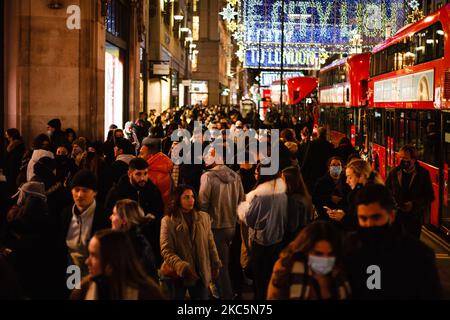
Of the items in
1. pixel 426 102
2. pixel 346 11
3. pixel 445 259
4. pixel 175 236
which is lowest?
pixel 445 259

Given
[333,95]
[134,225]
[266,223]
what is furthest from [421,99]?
[333,95]

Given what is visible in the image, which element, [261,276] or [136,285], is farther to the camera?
[261,276]

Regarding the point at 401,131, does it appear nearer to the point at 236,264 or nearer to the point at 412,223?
the point at 412,223

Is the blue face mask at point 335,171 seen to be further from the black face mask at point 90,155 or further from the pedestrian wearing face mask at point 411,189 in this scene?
the black face mask at point 90,155

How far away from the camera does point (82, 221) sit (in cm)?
669

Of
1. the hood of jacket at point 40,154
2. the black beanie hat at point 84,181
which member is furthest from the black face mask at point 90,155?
the black beanie hat at point 84,181

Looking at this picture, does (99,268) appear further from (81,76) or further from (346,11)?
(346,11)

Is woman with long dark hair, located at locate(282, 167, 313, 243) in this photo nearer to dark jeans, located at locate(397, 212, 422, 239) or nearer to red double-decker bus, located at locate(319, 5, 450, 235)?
dark jeans, located at locate(397, 212, 422, 239)

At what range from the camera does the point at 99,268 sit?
15.0 feet

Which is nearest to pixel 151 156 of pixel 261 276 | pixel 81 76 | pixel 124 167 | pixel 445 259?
pixel 124 167

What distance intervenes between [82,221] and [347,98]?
73.5ft

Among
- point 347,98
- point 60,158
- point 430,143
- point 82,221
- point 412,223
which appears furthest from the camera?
point 347,98

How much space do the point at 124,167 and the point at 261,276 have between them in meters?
3.67

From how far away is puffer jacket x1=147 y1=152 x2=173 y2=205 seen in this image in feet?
33.6
